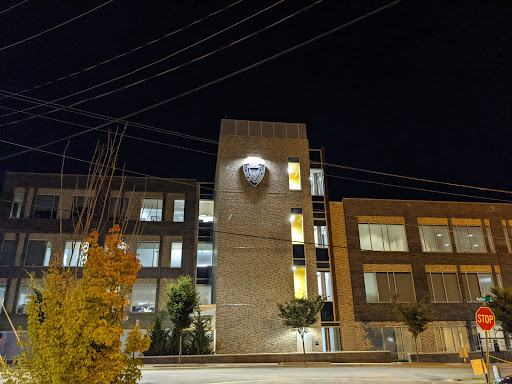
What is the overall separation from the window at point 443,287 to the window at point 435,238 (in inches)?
95.6

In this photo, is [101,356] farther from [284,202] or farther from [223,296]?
[284,202]

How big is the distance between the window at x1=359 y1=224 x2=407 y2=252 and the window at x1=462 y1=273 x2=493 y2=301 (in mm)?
6359

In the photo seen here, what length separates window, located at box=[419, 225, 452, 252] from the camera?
122 ft

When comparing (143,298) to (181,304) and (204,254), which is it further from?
(181,304)

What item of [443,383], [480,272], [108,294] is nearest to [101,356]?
[108,294]

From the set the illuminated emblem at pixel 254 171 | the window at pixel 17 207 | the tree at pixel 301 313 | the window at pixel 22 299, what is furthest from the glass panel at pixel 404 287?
the window at pixel 17 207

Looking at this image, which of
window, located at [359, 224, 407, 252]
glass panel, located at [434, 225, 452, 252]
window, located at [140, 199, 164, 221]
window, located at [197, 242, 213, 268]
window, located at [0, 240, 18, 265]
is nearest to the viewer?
window, located at [0, 240, 18, 265]

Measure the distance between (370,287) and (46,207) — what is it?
31.4m

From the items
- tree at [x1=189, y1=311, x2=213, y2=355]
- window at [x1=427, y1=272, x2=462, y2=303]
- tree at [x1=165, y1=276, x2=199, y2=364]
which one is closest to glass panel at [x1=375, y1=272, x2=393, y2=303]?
window at [x1=427, y1=272, x2=462, y2=303]

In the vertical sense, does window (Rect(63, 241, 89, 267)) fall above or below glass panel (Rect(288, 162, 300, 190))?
below

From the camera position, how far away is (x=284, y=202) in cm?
3459

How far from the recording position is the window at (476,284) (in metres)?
36.0

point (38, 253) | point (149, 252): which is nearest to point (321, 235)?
point (149, 252)

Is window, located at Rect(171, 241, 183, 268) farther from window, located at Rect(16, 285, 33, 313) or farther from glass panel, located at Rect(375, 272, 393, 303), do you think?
glass panel, located at Rect(375, 272, 393, 303)
